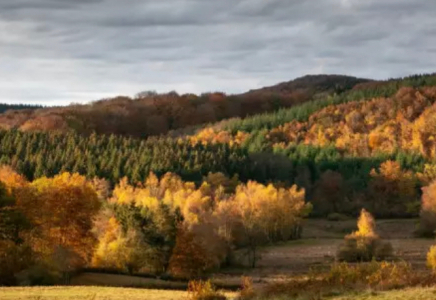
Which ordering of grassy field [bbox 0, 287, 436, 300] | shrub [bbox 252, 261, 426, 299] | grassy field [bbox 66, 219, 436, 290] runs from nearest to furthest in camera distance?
grassy field [bbox 0, 287, 436, 300]
shrub [bbox 252, 261, 426, 299]
grassy field [bbox 66, 219, 436, 290]

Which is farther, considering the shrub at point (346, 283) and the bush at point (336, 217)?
the bush at point (336, 217)

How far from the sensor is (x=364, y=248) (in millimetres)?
102500

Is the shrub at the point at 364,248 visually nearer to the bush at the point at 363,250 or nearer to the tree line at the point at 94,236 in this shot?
the bush at the point at 363,250

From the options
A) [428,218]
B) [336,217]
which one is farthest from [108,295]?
[336,217]

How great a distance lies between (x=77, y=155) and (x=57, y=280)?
3771 inches

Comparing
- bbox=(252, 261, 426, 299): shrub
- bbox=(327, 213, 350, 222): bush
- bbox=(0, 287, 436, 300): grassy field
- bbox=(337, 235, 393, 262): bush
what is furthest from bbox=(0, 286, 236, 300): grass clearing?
bbox=(327, 213, 350, 222): bush

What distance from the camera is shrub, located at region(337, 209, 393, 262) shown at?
101938mm

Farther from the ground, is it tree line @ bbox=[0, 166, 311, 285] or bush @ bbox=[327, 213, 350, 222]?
tree line @ bbox=[0, 166, 311, 285]

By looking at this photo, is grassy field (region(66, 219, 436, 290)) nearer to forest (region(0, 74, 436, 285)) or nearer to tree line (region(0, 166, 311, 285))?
forest (region(0, 74, 436, 285))

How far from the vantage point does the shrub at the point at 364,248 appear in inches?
4013

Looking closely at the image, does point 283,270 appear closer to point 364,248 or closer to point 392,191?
point 364,248

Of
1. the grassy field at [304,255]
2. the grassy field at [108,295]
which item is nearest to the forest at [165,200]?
the grassy field at [304,255]

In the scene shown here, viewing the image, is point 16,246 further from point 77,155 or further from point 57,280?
point 77,155

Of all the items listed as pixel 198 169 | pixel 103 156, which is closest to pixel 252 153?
pixel 198 169
